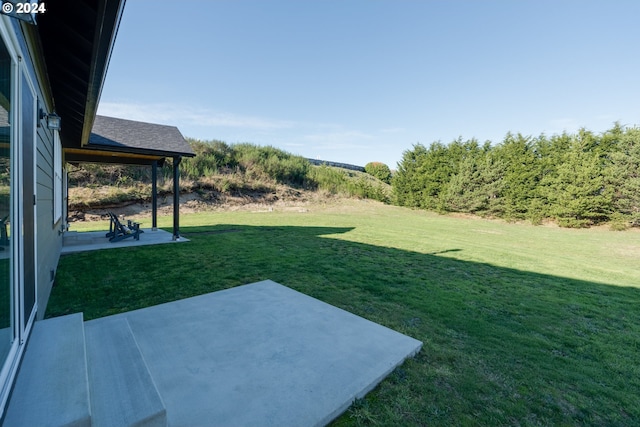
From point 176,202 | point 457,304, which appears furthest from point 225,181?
point 457,304

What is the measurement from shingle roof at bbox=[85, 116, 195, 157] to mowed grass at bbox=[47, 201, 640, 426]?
8.27 feet

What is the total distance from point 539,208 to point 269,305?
18.0m

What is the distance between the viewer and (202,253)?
6.32m

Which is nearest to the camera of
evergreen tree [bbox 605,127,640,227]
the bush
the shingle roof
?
the shingle roof

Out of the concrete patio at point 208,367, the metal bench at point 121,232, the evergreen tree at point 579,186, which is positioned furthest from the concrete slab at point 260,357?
the evergreen tree at point 579,186

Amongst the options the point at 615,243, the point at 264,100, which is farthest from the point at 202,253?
the point at 264,100

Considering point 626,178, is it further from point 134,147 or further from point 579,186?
point 134,147

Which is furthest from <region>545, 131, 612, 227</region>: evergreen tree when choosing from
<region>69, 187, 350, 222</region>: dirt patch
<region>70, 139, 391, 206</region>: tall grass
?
<region>69, 187, 350, 222</region>: dirt patch

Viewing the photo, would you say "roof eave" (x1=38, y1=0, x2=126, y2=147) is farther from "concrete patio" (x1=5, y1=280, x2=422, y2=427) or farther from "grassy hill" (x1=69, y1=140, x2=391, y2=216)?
"grassy hill" (x1=69, y1=140, x2=391, y2=216)

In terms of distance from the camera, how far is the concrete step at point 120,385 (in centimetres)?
130

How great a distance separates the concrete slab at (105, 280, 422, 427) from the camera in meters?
1.69

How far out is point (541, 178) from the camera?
52.5 ft

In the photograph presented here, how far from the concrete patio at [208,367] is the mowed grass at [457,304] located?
275 millimetres

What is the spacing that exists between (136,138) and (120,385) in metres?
7.94
